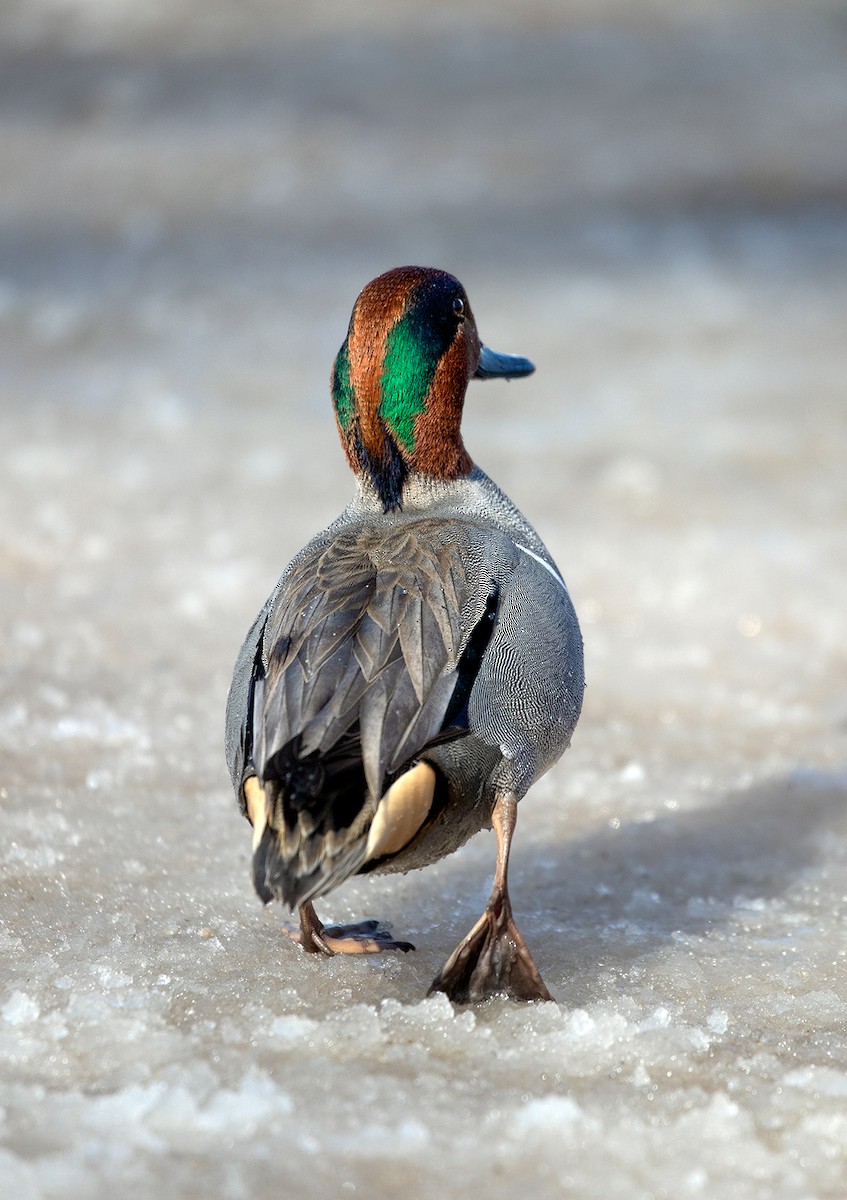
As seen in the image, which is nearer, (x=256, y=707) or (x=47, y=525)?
(x=256, y=707)

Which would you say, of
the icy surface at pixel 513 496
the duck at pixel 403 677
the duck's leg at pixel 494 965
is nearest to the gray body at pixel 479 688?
the duck at pixel 403 677

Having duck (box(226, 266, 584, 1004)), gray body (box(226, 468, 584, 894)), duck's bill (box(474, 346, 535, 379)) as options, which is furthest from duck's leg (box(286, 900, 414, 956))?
duck's bill (box(474, 346, 535, 379))

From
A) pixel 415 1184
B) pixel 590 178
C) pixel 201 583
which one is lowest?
pixel 415 1184

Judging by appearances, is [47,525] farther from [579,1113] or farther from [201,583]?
[579,1113]

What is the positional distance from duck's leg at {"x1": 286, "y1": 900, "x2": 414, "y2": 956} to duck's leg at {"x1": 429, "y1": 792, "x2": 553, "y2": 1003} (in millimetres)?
332

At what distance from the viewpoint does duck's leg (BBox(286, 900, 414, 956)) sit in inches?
116

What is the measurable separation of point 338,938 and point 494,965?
18.7 inches

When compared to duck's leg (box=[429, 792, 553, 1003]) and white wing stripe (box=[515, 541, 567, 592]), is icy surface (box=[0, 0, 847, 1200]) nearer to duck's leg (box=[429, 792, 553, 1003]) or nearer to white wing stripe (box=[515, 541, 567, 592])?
duck's leg (box=[429, 792, 553, 1003])

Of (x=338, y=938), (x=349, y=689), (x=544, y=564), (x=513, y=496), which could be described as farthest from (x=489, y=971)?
(x=513, y=496)

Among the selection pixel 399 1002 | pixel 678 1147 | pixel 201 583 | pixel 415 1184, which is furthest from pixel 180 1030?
pixel 201 583

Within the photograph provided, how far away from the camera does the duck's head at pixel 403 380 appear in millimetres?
3066

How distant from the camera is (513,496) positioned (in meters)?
6.18

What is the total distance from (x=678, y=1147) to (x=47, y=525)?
4113 mm

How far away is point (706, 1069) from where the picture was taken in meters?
2.48
